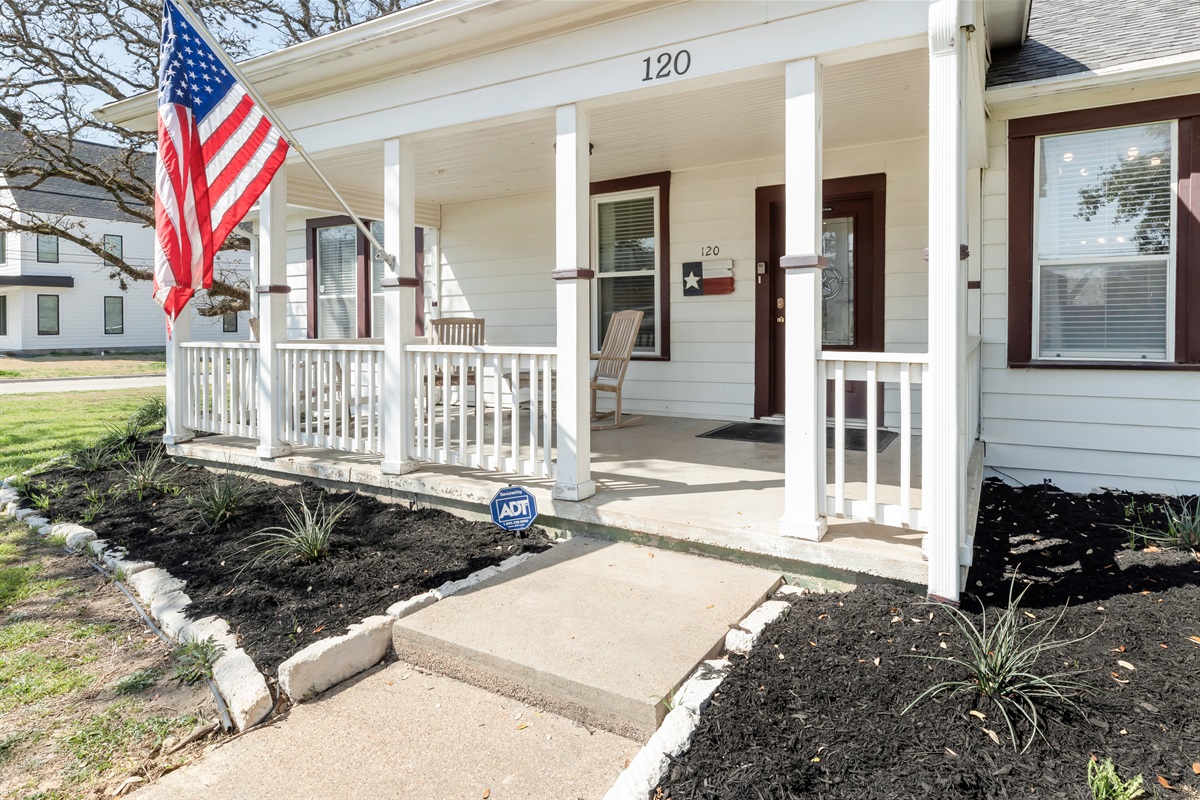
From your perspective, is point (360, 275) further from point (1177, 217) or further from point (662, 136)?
point (1177, 217)

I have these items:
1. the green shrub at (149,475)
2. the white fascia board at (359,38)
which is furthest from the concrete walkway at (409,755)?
the green shrub at (149,475)

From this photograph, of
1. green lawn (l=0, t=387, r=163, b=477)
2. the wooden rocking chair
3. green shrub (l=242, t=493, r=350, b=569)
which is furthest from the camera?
green lawn (l=0, t=387, r=163, b=477)

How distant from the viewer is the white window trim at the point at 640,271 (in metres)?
6.05

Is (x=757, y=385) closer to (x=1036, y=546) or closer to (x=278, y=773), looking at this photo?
(x=1036, y=546)

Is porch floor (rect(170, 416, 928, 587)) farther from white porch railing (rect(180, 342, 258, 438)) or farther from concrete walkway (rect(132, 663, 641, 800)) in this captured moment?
concrete walkway (rect(132, 663, 641, 800))

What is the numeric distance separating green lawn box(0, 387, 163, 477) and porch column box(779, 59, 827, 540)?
590 cm

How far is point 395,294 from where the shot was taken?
4.09 m

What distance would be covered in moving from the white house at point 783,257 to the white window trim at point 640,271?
3cm

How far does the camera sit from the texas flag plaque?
5.74 m

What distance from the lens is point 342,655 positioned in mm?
2449

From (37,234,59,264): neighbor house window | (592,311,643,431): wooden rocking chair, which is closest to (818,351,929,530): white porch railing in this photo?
(592,311,643,431): wooden rocking chair

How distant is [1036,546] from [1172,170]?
237cm

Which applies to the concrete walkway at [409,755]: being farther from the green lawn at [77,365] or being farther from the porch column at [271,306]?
the green lawn at [77,365]

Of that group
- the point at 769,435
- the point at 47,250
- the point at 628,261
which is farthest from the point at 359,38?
the point at 47,250
